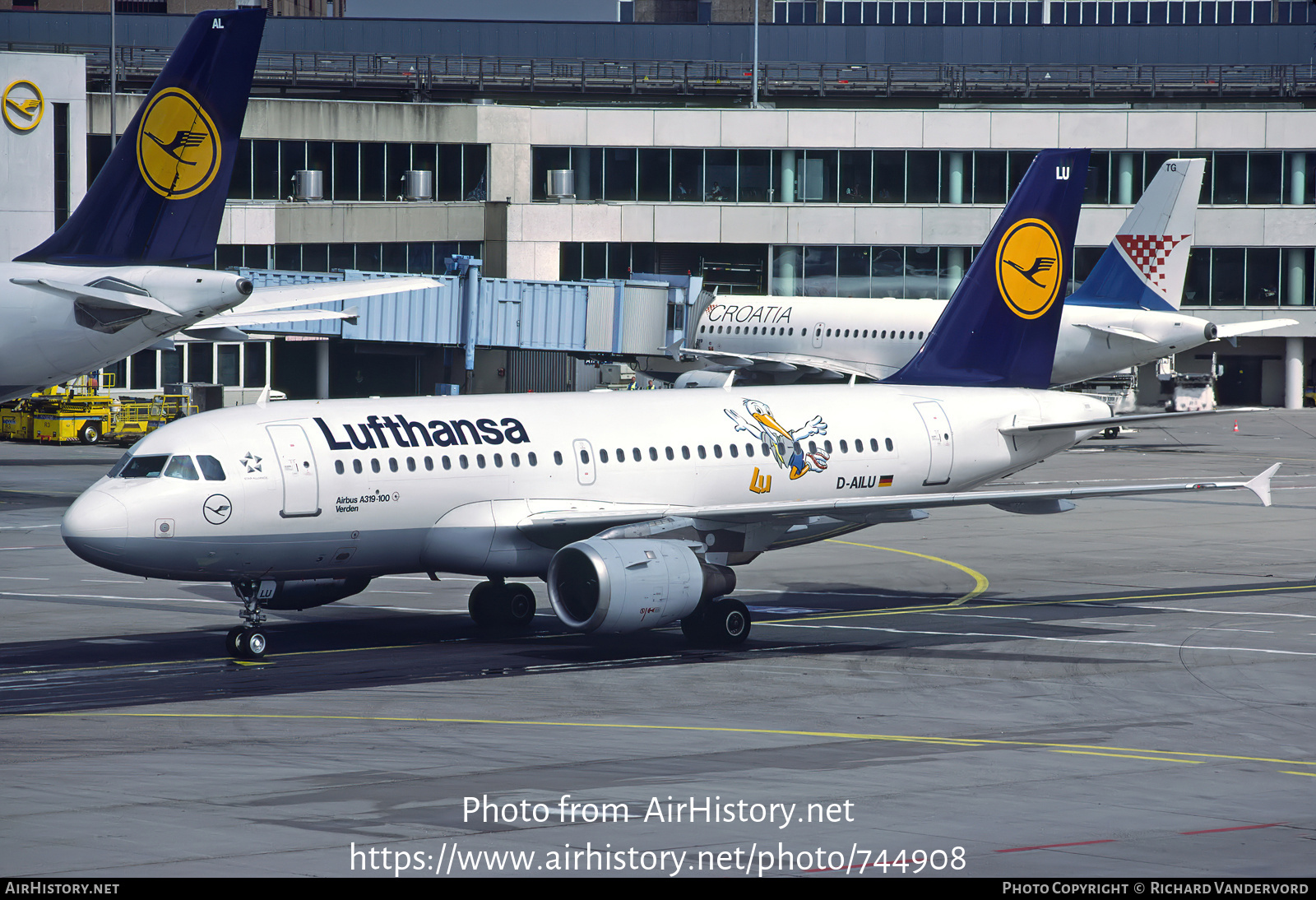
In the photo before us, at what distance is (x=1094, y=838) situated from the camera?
685 inches

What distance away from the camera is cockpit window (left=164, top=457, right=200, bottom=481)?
29047 mm

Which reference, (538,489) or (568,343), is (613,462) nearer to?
(538,489)

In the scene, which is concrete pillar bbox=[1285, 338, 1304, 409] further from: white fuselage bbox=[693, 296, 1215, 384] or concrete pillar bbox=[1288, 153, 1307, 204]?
white fuselage bbox=[693, 296, 1215, 384]

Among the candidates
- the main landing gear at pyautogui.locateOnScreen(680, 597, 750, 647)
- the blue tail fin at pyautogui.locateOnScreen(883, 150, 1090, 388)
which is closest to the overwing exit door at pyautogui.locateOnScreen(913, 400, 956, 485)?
the blue tail fin at pyautogui.locateOnScreen(883, 150, 1090, 388)

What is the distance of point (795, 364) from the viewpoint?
74688 mm

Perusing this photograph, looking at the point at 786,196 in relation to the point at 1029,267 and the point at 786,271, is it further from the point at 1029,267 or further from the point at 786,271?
the point at 1029,267

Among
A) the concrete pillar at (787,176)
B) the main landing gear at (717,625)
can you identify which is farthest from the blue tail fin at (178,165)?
the concrete pillar at (787,176)

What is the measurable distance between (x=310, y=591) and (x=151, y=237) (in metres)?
17.4

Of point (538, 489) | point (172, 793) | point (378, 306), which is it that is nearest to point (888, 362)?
point (378, 306)

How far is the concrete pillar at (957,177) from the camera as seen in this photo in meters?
95.9

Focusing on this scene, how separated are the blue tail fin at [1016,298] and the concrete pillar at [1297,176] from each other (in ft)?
Result: 204

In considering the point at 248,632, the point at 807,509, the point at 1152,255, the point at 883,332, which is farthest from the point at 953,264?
the point at 248,632

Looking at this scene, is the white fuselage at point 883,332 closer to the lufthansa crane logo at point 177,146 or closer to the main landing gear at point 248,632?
the lufthansa crane logo at point 177,146

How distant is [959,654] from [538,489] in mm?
8331
